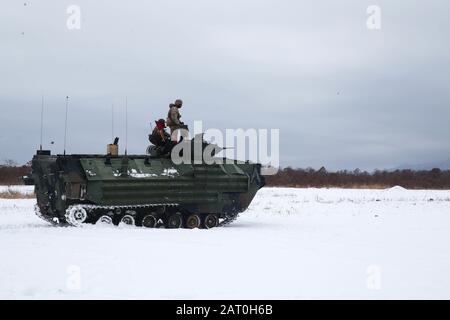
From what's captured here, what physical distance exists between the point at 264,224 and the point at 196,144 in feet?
10.7

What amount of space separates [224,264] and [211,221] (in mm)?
9779

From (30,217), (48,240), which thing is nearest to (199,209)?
(30,217)

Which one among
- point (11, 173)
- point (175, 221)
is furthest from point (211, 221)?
point (11, 173)

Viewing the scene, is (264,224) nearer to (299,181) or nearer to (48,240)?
(48,240)

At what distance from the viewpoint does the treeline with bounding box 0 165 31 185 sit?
4769cm

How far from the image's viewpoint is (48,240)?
38.9 feet

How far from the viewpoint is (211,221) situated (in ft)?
62.5

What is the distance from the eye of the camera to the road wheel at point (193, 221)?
18438 millimetres

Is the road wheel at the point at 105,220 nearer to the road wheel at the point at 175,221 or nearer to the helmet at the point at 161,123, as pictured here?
the road wheel at the point at 175,221

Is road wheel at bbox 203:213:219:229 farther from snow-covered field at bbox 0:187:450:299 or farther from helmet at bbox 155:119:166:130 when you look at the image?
snow-covered field at bbox 0:187:450:299

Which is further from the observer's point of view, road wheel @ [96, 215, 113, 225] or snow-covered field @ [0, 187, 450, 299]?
road wheel @ [96, 215, 113, 225]

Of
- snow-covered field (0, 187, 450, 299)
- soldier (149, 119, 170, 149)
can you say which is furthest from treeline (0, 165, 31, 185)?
snow-covered field (0, 187, 450, 299)

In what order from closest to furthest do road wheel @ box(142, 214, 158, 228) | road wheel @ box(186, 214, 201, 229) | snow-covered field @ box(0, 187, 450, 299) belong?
snow-covered field @ box(0, 187, 450, 299)
road wheel @ box(142, 214, 158, 228)
road wheel @ box(186, 214, 201, 229)

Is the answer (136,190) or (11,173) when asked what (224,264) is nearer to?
(136,190)
